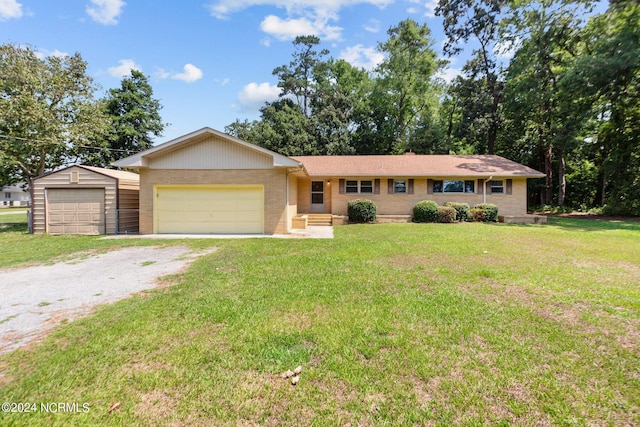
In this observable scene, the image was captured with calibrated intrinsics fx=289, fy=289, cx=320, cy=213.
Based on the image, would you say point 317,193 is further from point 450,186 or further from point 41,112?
point 41,112

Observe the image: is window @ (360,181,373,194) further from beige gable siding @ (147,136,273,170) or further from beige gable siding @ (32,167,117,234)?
beige gable siding @ (32,167,117,234)

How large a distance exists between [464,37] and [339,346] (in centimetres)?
3081

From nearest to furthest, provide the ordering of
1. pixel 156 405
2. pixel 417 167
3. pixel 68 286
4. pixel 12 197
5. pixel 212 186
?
1. pixel 156 405
2. pixel 68 286
3. pixel 212 186
4. pixel 417 167
5. pixel 12 197

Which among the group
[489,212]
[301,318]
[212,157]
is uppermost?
[212,157]

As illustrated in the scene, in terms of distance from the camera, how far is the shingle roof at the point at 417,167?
16438 millimetres

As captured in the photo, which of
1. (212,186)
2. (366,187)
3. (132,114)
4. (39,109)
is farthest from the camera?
(132,114)

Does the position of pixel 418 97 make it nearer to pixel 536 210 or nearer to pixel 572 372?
pixel 536 210

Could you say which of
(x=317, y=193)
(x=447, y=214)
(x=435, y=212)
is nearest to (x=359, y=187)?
(x=317, y=193)

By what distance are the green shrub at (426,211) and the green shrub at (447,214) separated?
225 mm

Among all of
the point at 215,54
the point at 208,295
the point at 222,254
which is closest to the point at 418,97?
the point at 215,54

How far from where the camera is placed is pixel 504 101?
24.2 m

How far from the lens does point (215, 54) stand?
541 inches

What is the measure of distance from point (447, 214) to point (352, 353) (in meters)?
13.9

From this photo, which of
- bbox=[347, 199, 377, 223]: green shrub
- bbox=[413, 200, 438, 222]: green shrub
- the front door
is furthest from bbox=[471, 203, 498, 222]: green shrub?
the front door
